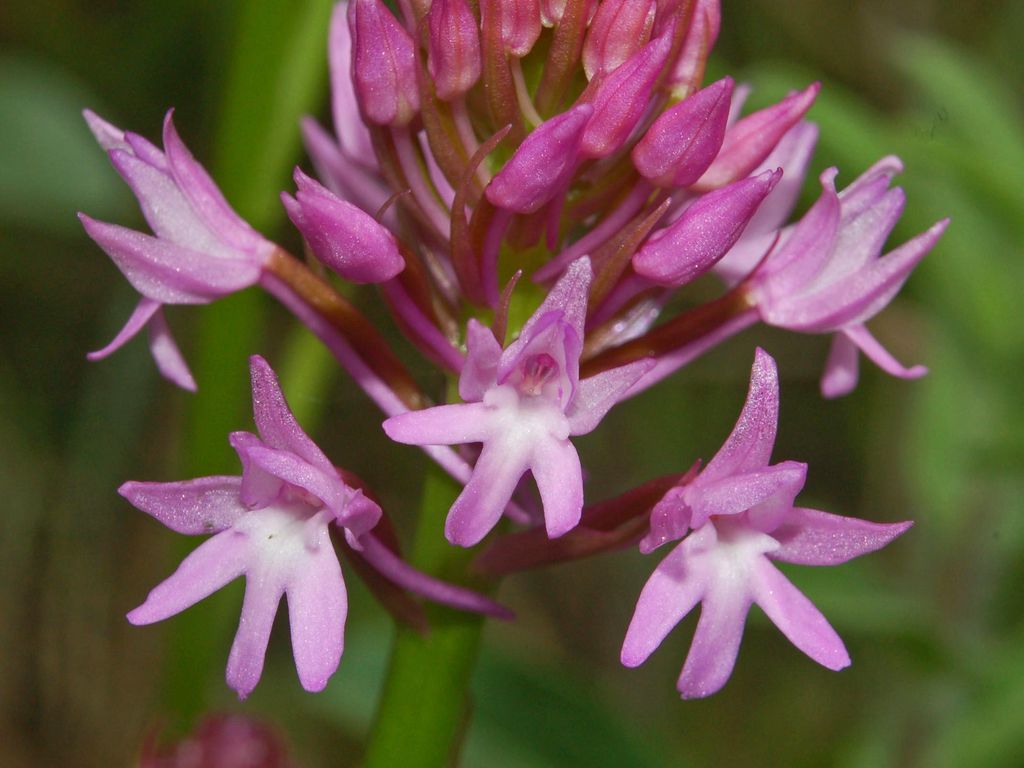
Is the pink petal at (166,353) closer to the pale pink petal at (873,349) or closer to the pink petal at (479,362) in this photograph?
the pink petal at (479,362)

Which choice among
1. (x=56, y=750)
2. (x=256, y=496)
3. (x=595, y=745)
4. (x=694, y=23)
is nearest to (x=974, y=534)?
(x=595, y=745)

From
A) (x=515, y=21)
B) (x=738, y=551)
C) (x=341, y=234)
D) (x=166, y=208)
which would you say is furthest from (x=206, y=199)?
(x=738, y=551)

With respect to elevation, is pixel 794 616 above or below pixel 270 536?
above

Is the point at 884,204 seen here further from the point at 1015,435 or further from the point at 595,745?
the point at 595,745

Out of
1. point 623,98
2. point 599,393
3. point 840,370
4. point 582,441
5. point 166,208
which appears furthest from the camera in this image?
point 582,441

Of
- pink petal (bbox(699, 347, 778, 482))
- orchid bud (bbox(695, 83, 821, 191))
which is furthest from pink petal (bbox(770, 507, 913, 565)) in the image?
orchid bud (bbox(695, 83, 821, 191))

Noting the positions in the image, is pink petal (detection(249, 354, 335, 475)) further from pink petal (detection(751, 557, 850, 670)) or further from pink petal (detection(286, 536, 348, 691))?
pink petal (detection(751, 557, 850, 670))

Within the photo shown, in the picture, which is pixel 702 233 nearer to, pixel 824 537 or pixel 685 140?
pixel 685 140
